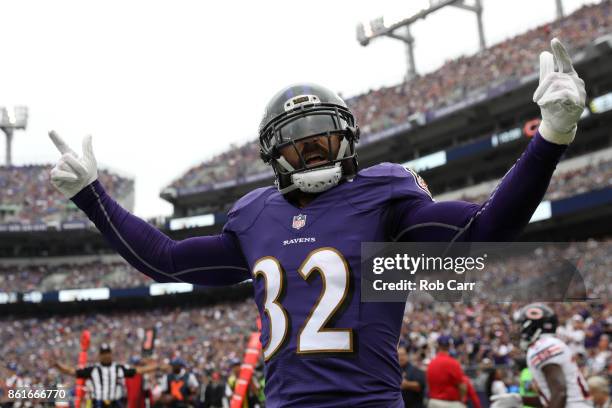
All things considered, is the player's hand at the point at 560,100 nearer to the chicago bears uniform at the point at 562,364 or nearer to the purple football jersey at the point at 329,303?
the purple football jersey at the point at 329,303

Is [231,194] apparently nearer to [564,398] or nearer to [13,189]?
[13,189]

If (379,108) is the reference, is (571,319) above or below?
below

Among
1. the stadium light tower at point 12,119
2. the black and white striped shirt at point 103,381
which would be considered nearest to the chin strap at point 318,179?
the black and white striped shirt at point 103,381

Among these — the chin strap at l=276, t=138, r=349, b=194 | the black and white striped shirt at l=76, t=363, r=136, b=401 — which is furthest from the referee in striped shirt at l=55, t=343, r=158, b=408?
the chin strap at l=276, t=138, r=349, b=194

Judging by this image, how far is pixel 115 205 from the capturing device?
2412mm

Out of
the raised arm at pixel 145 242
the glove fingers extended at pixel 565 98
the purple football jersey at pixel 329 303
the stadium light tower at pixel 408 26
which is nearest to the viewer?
the glove fingers extended at pixel 565 98

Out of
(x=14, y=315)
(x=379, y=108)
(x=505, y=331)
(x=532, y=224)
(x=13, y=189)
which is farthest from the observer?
(x=13, y=189)

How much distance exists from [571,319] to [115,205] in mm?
12033

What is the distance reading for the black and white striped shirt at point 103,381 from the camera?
301 inches

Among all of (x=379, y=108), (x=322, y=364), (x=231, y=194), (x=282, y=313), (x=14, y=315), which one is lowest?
(x=322, y=364)

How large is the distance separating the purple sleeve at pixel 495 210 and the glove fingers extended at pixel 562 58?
0.57ft

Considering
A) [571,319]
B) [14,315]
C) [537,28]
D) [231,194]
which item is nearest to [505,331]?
[571,319]

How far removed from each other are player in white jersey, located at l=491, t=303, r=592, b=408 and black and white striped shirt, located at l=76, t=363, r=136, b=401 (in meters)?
4.78

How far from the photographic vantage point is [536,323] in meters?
4.71
